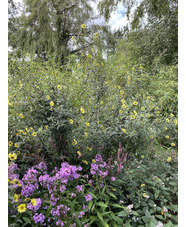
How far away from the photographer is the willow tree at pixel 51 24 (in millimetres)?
4535

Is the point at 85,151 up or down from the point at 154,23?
down

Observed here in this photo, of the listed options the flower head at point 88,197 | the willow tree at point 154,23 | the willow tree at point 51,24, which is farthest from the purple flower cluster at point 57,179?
the willow tree at point 51,24

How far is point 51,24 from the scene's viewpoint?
4844 mm

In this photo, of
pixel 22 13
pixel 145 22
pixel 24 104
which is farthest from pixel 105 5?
pixel 24 104

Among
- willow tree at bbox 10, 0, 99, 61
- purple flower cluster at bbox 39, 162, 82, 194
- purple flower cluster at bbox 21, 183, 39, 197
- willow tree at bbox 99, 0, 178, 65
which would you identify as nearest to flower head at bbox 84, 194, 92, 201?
purple flower cluster at bbox 39, 162, 82, 194

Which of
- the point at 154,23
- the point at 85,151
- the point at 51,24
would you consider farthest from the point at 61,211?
the point at 51,24

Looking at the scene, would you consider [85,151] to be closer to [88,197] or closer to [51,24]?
[88,197]

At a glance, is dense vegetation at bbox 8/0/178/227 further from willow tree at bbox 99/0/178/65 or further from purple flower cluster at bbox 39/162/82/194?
willow tree at bbox 99/0/178/65

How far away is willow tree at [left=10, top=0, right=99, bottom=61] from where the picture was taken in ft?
14.9
